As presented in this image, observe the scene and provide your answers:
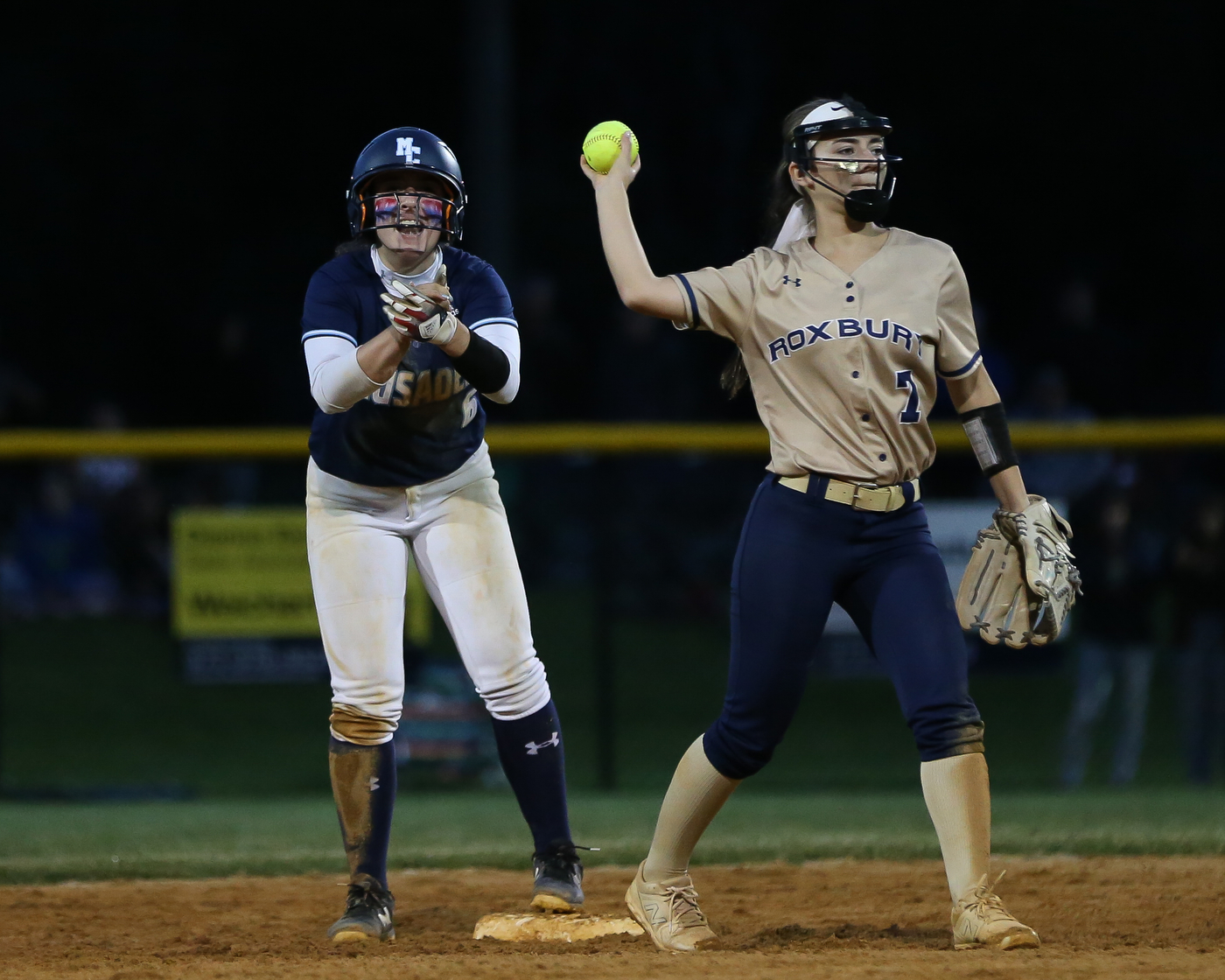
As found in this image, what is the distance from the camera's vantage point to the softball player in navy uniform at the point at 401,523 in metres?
4.88

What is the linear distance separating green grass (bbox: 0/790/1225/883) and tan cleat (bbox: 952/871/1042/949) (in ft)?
7.07

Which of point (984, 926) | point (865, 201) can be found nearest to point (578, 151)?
point (865, 201)

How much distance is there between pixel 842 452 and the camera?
175 inches

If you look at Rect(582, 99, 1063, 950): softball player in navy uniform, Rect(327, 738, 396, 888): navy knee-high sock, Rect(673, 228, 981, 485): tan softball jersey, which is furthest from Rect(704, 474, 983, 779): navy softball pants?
Rect(327, 738, 396, 888): navy knee-high sock

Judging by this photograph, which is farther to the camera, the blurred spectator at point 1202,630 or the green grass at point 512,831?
the blurred spectator at point 1202,630

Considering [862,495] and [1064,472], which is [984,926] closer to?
[862,495]

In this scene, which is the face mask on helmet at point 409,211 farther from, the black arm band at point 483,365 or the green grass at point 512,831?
the green grass at point 512,831

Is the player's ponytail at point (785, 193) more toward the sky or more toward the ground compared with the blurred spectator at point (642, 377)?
more toward the sky

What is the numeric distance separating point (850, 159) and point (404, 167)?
1.21 metres

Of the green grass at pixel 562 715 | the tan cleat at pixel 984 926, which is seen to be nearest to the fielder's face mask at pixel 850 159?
the tan cleat at pixel 984 926

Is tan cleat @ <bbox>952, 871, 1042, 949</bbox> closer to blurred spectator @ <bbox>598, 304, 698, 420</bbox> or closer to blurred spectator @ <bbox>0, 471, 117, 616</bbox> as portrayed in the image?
blurred spectator @ <bbox>0, 471, 117, 616</bbox>

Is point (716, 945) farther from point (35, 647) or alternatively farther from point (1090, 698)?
point (35, 647)

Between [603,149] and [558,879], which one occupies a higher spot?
[603,149]

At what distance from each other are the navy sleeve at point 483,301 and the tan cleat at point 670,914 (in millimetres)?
1570
